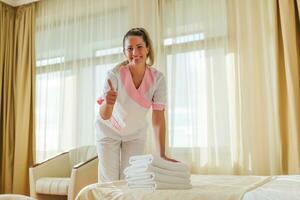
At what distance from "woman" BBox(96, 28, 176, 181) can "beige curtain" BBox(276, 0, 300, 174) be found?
135cm

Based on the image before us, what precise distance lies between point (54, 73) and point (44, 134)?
2.47 ft

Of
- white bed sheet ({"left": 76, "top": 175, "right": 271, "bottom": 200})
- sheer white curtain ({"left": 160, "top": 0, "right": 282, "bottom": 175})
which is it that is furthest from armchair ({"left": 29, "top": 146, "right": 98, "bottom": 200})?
white bed sheet ({"left": 76, "top": 175, "right": 271, "bottom": 200})

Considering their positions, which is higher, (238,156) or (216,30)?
(216,30)

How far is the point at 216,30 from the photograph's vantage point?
127 inches

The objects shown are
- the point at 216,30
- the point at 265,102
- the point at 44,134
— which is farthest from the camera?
the point at 44,134

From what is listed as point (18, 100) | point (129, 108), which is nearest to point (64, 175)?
point (18, 100)

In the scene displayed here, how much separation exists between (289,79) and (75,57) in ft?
7.87

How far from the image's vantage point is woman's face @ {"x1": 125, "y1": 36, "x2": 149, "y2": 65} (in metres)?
1.88

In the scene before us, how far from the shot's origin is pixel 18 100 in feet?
14.0

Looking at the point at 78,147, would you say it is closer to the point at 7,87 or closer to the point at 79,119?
the point at 79,119

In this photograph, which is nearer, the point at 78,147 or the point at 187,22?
the point at 187,22

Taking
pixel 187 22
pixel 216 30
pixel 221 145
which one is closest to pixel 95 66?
pixel 187 22

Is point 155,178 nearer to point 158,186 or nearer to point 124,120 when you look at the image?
point 158,186

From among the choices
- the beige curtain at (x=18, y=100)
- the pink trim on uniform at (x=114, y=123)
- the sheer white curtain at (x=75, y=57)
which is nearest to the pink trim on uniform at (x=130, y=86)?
the pink trim on uniform at (x=114, y=123)
